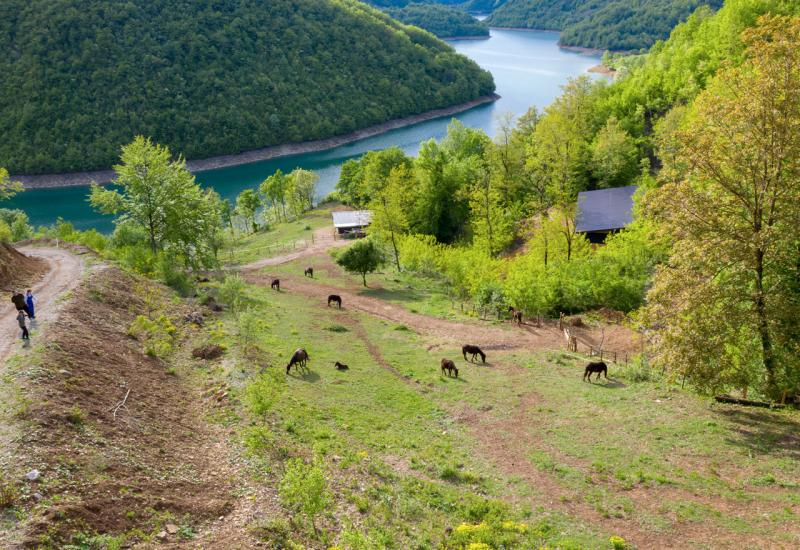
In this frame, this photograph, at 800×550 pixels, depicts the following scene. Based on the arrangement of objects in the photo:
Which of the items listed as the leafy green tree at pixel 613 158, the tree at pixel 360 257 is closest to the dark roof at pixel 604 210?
the leafy green tree at pixel 613 158

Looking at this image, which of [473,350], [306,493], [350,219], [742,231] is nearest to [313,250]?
[350,219]

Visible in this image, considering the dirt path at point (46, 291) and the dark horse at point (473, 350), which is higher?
the dirt path at point (46, 291)

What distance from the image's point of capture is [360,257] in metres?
46.6

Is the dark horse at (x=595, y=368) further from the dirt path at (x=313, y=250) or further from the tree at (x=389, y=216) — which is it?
the dirt path at (x=313, y=250)

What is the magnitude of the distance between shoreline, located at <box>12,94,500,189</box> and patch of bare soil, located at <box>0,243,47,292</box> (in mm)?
89425

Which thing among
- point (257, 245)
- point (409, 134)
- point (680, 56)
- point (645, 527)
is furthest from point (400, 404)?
point (409, 134)

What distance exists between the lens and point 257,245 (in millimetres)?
75312

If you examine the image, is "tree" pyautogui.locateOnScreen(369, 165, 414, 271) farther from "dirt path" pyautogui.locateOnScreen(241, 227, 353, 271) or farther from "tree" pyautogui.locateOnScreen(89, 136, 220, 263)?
"tree" pyautogui.locateOnScreen(89, 136, 220, 263)

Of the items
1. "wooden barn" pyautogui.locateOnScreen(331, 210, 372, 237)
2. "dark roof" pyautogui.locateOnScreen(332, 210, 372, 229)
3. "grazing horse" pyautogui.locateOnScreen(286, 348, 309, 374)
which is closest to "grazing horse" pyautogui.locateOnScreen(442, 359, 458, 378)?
"grazing horse" pyautogui.locateOnScreen(286, 348, 309, 374)

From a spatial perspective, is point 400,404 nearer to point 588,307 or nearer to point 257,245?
point 588,307

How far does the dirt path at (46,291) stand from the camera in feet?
67.3

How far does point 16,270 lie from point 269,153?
11126 cm

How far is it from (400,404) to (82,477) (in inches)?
494

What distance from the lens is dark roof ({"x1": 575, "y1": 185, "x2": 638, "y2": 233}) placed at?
54.9 m
